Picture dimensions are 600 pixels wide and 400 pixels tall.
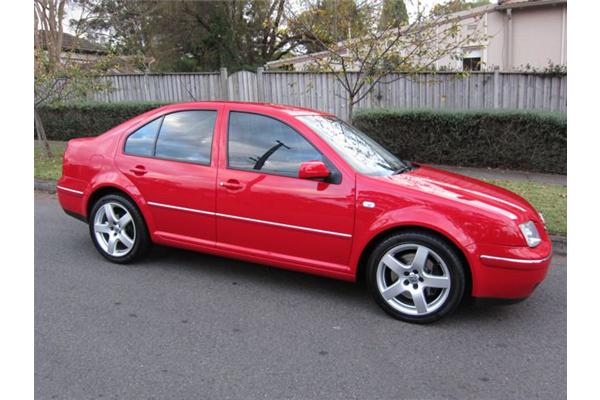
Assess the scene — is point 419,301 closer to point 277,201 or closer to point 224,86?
point 277,201

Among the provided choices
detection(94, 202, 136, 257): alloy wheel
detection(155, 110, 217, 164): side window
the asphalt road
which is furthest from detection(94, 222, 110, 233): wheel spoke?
detection(155, 110, 217, 164): side window

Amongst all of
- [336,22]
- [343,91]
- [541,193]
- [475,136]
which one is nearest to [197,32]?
[343,91]

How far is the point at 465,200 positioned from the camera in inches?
144

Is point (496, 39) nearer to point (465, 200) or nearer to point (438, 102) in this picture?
point (438, 102)

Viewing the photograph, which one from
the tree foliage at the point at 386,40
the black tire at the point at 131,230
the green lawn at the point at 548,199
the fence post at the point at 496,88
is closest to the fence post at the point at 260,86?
the tree foliage at the point at 386,40

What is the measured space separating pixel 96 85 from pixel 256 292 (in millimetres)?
8665

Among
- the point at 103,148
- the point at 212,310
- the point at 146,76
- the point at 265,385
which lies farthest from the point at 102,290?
the point at 146,76

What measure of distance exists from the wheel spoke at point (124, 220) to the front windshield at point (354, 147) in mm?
1953

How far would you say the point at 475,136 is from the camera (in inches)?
368

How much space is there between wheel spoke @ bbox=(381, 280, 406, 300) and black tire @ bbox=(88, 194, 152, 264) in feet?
7.90

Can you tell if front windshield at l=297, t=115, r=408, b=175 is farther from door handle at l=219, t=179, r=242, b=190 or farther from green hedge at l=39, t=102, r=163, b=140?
green hedge at l=39, t=102, r=163, b=140

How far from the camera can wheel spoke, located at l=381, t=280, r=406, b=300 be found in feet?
12.3

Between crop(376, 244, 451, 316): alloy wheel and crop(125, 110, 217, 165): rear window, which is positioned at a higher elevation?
crop(125, 110, 217, 165): rear window

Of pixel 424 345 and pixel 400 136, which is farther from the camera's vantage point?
pixel 400 136
